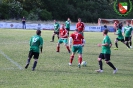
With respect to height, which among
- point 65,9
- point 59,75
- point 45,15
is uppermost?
point 65,9

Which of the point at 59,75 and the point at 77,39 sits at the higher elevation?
the point at 77,39

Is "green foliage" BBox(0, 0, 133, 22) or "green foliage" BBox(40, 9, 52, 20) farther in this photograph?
"green foliage" BBox(40, 9, 52, 20)

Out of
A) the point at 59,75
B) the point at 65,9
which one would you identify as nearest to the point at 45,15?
the point at 65,9

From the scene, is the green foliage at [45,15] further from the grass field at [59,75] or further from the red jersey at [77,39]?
the red jersey at [77,39]

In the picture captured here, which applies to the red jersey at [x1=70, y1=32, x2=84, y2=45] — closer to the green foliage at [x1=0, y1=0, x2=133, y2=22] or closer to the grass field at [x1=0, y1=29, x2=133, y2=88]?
the grass field at [x1=0, y1=29, x2=133, y2=88]

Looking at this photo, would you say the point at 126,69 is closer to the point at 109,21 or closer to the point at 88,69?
the point at 88,69

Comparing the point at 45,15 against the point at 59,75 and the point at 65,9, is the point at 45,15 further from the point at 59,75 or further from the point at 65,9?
the point at 59,75

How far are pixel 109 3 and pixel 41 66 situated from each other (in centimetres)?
8263

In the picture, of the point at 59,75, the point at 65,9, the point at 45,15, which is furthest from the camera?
the point at 65,9

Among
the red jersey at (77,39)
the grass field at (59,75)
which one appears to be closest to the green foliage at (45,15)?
the grass field at (59,75)

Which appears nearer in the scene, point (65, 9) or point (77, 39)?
point (77, 39)

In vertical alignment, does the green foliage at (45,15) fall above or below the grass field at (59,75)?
above

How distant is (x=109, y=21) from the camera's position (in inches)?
2606

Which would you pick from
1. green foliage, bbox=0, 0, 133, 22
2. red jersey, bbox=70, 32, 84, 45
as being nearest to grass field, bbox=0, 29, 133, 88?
red jersey, bbox=70, 32, 84, 45
